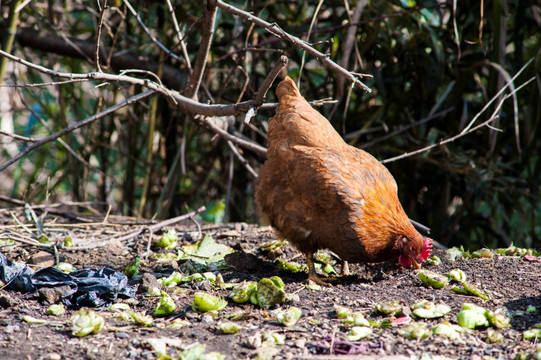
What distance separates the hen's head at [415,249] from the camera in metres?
3.17

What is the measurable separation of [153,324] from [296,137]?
1588 mm

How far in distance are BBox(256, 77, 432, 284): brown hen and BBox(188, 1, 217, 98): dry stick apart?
67 cm

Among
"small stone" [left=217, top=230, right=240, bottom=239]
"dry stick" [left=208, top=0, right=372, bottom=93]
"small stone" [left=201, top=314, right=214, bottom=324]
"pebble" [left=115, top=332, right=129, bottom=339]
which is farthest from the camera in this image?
"small stone" [left=217, top=230, right=240, bottom=239]

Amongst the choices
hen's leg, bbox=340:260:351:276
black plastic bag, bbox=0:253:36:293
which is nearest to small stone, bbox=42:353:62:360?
black plastic bag, bbox=0:253:36:293

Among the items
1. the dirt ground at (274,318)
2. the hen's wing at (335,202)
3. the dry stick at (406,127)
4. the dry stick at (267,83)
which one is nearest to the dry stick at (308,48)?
the dry stick at (267,83)

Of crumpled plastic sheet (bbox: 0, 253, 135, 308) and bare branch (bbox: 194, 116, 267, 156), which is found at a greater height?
bare branch (bbox: 194, 116, 267, 156)

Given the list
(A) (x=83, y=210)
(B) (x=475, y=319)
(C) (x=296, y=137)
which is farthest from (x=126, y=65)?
(B) (x=475, y=319)

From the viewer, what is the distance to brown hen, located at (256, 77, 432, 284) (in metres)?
3.16

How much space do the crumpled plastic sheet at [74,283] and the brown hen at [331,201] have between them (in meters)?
1.06

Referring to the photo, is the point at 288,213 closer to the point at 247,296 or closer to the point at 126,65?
the point at 247,296

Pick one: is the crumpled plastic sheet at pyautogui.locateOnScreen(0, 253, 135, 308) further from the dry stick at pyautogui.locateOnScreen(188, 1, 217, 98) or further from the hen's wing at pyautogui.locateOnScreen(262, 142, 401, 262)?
the dry stick at pyautogui.locateOnScreen(188, 1, 217, 98)

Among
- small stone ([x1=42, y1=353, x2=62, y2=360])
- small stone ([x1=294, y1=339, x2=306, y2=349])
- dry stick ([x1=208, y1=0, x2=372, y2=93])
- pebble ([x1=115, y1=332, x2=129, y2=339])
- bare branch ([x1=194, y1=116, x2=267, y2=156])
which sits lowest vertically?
small stone ([x1=42, y1=353, x2=62, y2=360])

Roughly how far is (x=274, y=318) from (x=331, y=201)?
871 millimetres

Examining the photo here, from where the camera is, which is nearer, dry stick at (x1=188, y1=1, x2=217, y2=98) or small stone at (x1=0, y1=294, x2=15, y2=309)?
small stone at (x1=0, y1=294, x2=15, y2=309)
